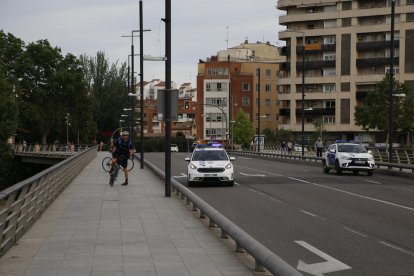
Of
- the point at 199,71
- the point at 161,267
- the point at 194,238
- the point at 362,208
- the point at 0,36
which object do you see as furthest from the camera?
the point at 199,71

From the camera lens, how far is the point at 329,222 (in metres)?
14.8

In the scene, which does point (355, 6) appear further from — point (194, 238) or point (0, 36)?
point (194, 238)

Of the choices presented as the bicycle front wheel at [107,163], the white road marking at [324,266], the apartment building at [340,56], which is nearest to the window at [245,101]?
the apartment building at [340,56]

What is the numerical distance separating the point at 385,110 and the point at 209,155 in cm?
5123

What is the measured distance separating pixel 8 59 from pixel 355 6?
47.0m

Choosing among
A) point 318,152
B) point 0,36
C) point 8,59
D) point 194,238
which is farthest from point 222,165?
point 8,59

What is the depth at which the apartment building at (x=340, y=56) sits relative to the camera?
97250 millimetres

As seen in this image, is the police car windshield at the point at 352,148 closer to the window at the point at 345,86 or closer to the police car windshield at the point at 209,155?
the police car windshield at the point at 209,155

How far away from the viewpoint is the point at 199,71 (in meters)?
144

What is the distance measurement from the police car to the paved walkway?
18628mm

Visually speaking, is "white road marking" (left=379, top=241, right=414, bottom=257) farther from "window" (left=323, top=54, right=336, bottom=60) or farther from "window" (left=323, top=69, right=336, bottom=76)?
"window" (left=323, top=54, right=336, bottom=60)

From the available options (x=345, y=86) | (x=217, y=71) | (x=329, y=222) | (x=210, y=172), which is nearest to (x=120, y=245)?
(x=329, y=222)

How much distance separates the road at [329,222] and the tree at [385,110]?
50329 mm

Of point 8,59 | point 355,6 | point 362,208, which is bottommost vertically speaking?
point 362,208
